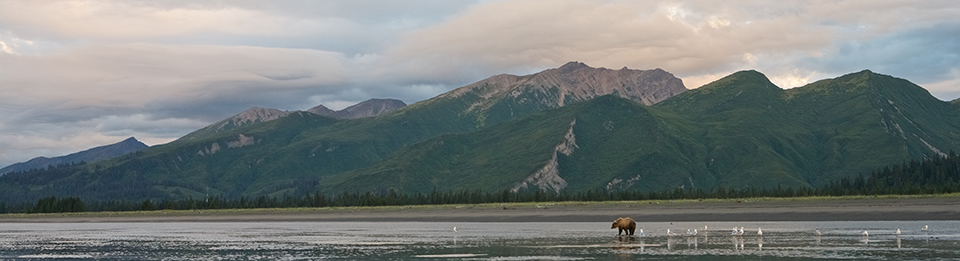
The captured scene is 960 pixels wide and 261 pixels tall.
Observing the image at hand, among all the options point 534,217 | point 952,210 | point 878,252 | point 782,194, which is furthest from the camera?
point 782,194

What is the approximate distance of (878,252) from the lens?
5091 cm

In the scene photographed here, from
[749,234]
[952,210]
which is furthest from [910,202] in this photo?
[749,234]

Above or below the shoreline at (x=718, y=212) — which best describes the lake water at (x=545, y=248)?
below

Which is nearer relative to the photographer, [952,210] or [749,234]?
[749,234]

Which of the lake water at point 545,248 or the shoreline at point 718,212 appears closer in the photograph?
the lake water at point 545,248

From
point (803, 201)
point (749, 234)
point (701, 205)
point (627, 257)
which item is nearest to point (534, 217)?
point (701, 205)

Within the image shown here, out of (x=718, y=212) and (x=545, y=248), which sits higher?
(x=718, y=212)

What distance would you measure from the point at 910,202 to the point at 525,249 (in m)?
84.3

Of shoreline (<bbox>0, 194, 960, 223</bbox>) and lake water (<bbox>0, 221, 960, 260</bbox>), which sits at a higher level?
shoreline (<bbox>0, 194, 960, 223</bbox>)

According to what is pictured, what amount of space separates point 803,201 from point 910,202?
19.7m

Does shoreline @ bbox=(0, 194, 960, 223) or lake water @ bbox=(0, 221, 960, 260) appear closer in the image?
lake water @ bbox=(0, 221, 960, 260)

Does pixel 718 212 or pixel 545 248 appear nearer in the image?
pixel 545 248

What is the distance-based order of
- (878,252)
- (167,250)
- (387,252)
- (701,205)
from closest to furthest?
(878,252) < (387,252) < (167,250) < (701,205)

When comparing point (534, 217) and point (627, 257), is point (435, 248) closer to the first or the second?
point (627, 257)
